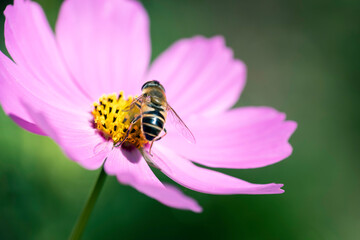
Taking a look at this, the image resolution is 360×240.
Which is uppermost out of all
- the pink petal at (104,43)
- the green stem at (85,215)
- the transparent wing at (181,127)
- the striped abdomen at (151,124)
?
the pink petal at (104,43)

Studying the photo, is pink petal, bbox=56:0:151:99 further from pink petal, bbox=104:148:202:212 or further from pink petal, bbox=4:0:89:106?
pink petal, bbox=104:148:202:212

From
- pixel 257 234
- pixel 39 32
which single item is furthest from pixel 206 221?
pixel 39 32

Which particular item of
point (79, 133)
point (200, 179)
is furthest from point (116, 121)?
point (200, 179)

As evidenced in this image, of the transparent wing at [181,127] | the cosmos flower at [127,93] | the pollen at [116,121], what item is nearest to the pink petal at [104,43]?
the cosmos flower at [127,93]

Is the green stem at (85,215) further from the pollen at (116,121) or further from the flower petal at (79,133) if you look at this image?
the pollen at (116,121)

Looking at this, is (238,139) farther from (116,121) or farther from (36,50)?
(36,50)

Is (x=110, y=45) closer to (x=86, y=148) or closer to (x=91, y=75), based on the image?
(x=91, y=75)

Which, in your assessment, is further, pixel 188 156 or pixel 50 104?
pixel 188 156

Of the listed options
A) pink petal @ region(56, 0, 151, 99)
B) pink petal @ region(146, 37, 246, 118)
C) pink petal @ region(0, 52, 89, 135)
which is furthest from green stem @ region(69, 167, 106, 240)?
pink petal @ region(146, 37, 246, 118)
